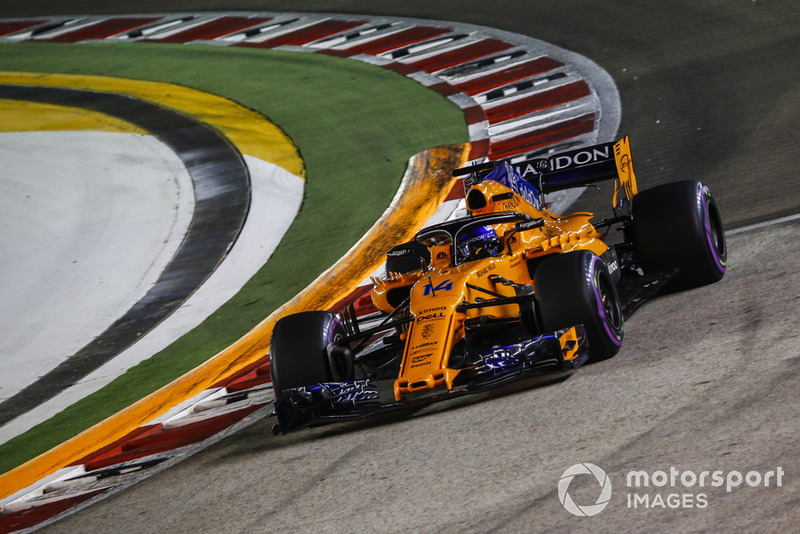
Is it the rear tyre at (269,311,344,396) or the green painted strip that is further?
the green painted strip

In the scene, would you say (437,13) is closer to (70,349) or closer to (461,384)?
(70,349)

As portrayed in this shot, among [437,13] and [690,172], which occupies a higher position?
[437,13]

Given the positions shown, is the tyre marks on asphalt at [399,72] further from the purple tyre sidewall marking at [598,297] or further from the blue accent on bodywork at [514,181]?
the purple tyre sidewall marking at [598,297]

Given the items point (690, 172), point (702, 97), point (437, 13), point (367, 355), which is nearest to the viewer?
point (367, 355)

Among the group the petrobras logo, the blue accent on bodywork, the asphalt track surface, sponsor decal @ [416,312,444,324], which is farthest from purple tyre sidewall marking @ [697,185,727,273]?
the petrobras logo

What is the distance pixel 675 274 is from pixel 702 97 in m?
5.17

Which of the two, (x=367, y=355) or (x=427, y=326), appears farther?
(x=367, y=355)

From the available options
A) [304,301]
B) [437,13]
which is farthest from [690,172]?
[437,13]

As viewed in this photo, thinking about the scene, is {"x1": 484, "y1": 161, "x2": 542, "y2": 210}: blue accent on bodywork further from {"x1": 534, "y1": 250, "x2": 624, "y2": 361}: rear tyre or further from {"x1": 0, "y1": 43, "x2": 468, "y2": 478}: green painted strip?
{"x1": 0, "y1": 43, "x2": 468, "y2": 478}: green painted strip

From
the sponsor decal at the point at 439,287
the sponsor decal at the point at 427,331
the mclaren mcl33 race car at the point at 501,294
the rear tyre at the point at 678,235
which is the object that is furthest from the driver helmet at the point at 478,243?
the rear tyre at the point at 678,235

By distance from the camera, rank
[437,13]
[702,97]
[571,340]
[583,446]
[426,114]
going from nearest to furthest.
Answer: [583,446] < [571,340] < [702,97] < [426,114] < [437,13]

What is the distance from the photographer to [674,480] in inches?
182

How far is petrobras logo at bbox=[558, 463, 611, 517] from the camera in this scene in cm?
457

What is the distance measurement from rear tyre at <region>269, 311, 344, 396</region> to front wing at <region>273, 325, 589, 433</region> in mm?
290
